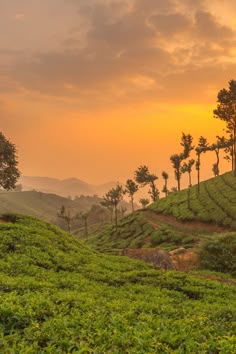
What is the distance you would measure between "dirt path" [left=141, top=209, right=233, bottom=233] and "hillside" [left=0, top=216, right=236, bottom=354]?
5187 centimetres

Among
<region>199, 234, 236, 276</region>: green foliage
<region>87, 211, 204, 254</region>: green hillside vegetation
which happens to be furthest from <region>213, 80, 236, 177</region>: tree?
<region>199, 234, 236, 276</region>: green foliage

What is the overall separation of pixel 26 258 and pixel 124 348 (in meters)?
15.7

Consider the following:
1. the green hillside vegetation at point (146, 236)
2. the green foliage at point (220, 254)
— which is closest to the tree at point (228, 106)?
the green hillside vegetation at point (146, 236)

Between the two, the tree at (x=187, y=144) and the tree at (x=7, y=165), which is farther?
the tree at (x=187, y=144)

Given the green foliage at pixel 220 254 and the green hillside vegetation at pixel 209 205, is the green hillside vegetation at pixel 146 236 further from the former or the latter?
the green foliage at pixel 220 254

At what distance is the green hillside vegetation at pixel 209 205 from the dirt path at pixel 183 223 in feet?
3.04

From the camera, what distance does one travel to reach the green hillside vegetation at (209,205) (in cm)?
7862

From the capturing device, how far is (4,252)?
25.5 m

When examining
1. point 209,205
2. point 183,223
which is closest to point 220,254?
point 183,223

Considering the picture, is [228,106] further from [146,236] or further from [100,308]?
[100,308]

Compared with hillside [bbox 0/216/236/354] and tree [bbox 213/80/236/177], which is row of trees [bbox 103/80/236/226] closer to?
tree [bbox 213/80/236/177]

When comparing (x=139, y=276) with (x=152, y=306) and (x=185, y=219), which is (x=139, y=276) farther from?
(x=185, y=219)

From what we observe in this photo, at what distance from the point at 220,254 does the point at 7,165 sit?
52.0 metres

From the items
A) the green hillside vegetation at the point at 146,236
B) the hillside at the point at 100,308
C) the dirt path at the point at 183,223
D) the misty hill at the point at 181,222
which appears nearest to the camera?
the hillside at the point at 100,308
